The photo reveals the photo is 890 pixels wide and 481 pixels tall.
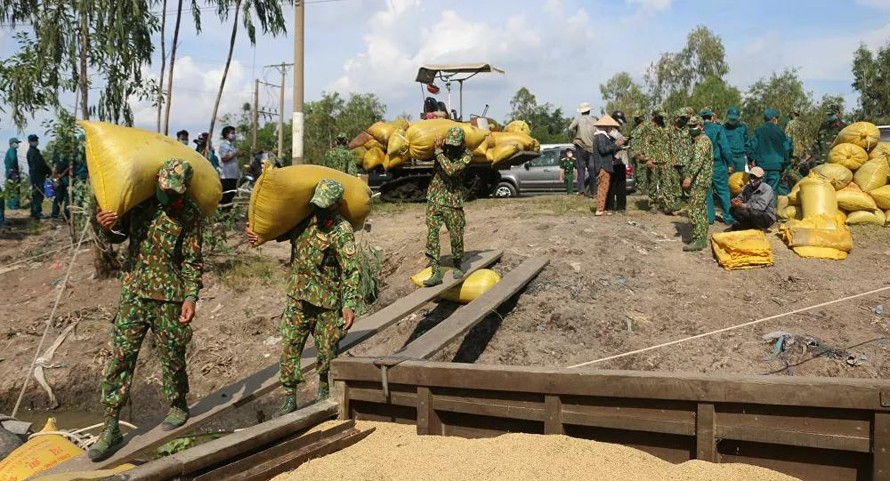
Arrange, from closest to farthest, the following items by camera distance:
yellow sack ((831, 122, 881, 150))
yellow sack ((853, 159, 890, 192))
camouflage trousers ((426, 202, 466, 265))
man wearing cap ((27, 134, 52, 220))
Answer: camouflage trousers ((426, 202, 466, 265)) → yellow sack ((853, 159, 890, 192)) → yellow sack ((831, 122, 881, 150)) → man wearing cap ((27, 134, 52, 220))

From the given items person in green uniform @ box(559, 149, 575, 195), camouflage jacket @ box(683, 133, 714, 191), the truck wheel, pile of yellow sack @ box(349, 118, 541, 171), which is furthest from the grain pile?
the truck wheel

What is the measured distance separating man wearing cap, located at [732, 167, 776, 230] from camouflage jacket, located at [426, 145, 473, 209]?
3.58m

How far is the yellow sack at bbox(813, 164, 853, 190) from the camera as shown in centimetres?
969

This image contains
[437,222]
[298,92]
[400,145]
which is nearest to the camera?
[437,222]

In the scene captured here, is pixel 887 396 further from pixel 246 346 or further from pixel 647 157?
pixel 647 157

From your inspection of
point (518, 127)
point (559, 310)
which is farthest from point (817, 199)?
point (518, 127)

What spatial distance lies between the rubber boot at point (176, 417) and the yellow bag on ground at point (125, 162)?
1.25 m

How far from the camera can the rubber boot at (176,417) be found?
4438 mm

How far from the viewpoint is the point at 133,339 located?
4230 mm

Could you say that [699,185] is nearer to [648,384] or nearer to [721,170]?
[721,170]

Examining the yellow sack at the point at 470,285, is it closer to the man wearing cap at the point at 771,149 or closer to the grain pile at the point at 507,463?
the grain pile at the point at 507,463

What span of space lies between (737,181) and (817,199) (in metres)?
1.54

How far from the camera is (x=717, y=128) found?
979 cm

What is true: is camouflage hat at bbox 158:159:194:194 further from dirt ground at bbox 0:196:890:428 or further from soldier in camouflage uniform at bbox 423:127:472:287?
dirt ground at bbox 0:196:890:428
